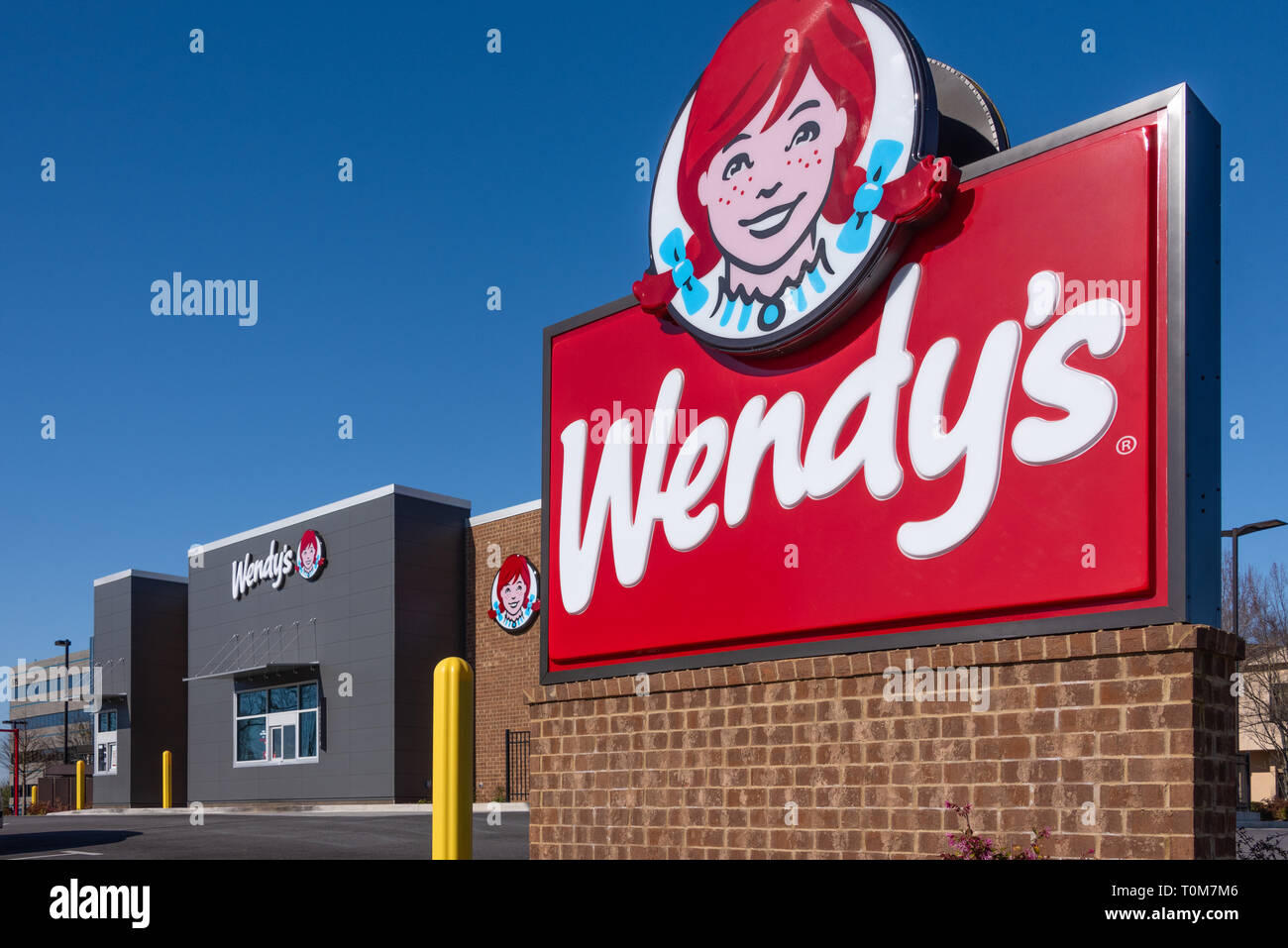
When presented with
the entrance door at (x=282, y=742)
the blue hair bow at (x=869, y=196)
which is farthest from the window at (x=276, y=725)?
the blue hair bow at (x=869, y=196)

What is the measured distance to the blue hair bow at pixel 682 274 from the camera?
40.5 ft

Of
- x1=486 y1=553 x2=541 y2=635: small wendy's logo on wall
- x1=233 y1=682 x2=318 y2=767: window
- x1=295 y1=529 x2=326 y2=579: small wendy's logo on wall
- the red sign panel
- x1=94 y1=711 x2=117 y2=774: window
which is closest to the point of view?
the red sign panel

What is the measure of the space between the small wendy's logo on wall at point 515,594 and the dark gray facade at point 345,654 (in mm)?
1816

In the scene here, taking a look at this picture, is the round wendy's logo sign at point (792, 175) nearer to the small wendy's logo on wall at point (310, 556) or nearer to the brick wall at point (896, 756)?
the brick wall at point (896, 756)

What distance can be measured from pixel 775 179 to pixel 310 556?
28.4m

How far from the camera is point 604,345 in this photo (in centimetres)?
1348

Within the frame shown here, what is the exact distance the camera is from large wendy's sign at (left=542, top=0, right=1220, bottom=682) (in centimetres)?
879

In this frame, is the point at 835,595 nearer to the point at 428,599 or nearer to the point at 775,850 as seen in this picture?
the point at 775,850

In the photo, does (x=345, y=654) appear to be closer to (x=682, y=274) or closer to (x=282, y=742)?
(x=282, y=742)

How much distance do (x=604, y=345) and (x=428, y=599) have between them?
75.7 feet

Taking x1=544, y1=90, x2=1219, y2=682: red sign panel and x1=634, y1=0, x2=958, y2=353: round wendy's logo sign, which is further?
x1=634, y1=0, x2=958, y2=353: round wendy's logo sign

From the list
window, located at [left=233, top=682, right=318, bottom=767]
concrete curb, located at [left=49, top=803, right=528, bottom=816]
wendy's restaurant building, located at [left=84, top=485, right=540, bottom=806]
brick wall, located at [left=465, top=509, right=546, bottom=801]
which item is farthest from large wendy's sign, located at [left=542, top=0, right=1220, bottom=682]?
window, located at [left=233, top=682, right=318, bottom=767]

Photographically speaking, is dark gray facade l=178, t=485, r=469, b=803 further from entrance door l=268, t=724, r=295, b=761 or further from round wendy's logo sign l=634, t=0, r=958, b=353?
round wendy's logo sign l=634, t=0, r=958, b=353

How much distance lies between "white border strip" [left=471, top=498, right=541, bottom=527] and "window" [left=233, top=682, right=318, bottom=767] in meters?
6.90
